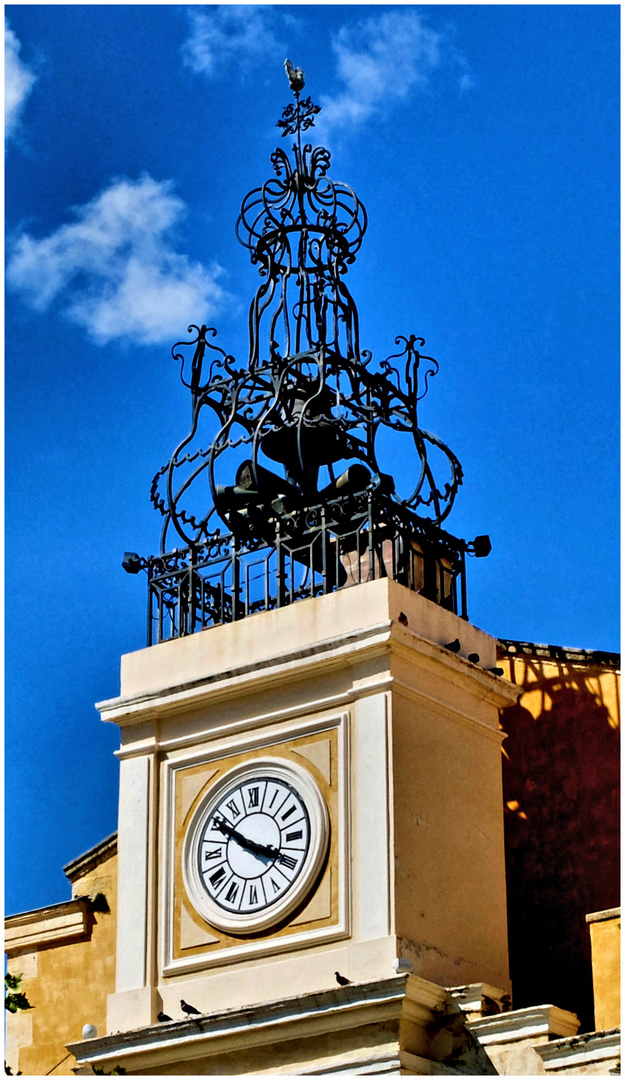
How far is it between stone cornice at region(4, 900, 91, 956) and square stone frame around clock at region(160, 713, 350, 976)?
216 cm

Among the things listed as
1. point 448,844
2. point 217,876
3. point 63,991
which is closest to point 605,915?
point 448,844

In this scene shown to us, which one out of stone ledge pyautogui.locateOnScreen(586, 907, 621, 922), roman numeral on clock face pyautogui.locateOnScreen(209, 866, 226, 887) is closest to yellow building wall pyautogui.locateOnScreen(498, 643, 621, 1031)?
stone ledge pyautogui.locateOnScreen(586, 907, 621, 922)

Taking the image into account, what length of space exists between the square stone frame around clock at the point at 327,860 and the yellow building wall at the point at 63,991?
2007mm

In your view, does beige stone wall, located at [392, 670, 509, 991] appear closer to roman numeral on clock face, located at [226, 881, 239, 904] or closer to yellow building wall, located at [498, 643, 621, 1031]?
yellow building wall, located at [498, 643, 621, 1031]

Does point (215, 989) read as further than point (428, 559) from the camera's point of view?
No

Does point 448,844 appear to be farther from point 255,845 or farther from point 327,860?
point 255,845

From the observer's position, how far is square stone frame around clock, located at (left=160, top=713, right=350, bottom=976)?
17.9 m

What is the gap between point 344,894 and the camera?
17750 millimetres

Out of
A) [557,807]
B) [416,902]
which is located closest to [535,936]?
[557,807]

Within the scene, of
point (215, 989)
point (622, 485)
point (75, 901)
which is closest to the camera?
point (622, 485)

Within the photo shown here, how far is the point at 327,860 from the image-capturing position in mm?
18000

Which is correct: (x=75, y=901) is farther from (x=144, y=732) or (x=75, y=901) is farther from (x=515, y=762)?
(x=515, y=762)

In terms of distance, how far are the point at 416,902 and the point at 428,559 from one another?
3213mm

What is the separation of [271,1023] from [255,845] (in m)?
1.58
